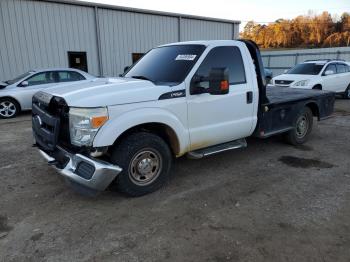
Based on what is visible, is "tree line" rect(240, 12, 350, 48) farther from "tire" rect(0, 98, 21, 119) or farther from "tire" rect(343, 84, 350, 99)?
"tire" rect(0, 98, 21, 119)

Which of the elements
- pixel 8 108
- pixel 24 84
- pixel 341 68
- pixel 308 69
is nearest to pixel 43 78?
pixel 24 84

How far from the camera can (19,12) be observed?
1311 centimetres

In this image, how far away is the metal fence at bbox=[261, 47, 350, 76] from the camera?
23.3 m

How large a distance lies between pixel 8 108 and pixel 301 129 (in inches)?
339

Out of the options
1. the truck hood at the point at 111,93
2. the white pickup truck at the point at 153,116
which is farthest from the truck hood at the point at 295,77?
the truck hood at the point at 111,93

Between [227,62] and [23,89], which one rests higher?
[227,62]

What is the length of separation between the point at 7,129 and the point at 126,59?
31.6 feet

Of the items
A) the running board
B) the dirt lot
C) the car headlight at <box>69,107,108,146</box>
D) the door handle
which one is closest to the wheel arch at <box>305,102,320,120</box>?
the dirt lot

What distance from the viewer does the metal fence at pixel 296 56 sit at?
23.3 meters

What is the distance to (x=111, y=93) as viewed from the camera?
3545 mm

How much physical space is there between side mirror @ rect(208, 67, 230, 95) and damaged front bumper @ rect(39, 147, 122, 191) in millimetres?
1552

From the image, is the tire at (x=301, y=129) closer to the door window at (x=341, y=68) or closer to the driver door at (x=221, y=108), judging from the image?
the driver door at (x=221, y=108)

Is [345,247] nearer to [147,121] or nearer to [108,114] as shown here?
[147,121]

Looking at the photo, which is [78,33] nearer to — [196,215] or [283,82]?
[283,82]
